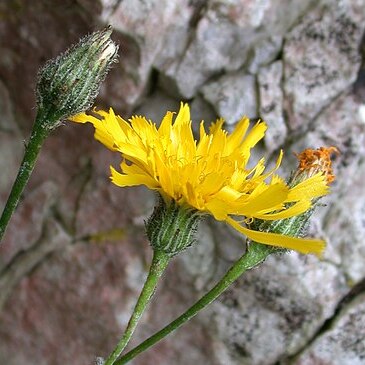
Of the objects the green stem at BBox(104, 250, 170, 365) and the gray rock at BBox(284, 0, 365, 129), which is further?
the gray rock at BBox(284, 0, 365, 129)

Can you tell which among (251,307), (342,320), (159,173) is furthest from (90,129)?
(159,173)

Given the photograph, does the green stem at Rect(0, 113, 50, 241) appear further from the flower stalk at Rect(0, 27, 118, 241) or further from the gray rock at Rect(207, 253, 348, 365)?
the gray rock at Rect(207, 253, 348, 365)

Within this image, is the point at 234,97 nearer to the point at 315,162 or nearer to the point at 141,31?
the point at 141,31

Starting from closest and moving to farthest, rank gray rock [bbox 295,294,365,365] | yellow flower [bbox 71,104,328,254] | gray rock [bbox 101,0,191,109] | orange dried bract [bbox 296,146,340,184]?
yellow flower [bbox 71,104,328,254] → orange dried bract [bbox 296,146,340,184] → gray rock [bbox 101,0,191,109] → gray rock [bbox 295,294,365,365]

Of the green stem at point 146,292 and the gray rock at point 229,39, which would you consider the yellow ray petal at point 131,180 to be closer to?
the green stem at point 146,292

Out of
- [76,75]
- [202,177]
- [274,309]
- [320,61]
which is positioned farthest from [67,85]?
[274,309]

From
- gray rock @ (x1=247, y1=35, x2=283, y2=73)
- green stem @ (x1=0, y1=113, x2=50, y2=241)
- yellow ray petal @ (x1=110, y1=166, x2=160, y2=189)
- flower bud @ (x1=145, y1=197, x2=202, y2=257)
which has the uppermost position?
gray rock @ (x1=247, y1=35, x2=283, y2=73)

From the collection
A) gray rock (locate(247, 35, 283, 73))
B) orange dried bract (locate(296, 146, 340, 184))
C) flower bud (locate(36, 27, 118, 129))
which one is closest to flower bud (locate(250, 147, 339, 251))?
orange dried bract (locate(296, 146, 340, 184))
